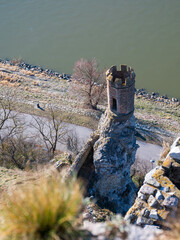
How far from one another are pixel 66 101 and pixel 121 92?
48.0 ft

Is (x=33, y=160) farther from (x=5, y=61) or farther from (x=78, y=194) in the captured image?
(x=5, y=61)

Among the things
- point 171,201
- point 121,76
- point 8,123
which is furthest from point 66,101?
point 171,201

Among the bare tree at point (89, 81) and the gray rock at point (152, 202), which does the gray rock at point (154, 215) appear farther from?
the bare tree at point (89, 81)

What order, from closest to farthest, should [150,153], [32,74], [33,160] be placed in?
[33,160] → [150,153] → [32,74]

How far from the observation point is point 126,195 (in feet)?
38.3

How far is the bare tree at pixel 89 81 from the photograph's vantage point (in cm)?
2020

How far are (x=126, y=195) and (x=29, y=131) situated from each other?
10.2m

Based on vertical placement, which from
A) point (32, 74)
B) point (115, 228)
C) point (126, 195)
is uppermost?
point (32, 74)

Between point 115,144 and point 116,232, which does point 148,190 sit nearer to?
point 116,232

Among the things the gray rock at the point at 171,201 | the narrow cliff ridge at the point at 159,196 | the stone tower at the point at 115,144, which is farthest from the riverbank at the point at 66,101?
the gray rock at the point at 171,201

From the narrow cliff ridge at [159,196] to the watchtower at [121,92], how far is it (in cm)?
323

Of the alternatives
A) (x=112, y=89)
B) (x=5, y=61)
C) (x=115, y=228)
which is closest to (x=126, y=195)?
(x=112, y=89)

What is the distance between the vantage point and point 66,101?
2381 centimetres

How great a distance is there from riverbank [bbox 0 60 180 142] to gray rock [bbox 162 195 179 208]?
12.1 m
